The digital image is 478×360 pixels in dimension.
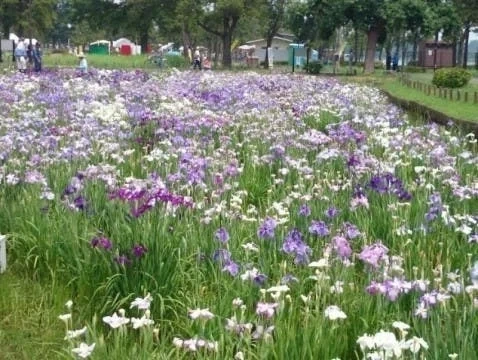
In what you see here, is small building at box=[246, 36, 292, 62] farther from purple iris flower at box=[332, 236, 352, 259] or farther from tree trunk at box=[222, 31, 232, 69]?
purple iris flower at box=[332, 236, 352, 259]

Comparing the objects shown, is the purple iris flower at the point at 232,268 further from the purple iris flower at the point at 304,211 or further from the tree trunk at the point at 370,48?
the tree trunk at the point at 370,48

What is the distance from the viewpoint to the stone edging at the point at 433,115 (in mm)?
9080

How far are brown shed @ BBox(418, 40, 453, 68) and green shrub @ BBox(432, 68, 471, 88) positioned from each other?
1173 inches

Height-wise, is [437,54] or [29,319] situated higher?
[437,54]

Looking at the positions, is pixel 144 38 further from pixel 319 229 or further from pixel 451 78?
pixel 319 229

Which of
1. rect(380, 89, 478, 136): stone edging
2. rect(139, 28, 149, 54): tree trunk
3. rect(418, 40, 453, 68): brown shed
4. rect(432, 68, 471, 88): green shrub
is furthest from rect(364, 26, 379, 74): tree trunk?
rect(139, 28, 149, 54): tree trunk

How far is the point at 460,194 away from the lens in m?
4.30

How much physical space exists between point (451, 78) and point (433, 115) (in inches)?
379

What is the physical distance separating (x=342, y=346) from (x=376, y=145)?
4117mm

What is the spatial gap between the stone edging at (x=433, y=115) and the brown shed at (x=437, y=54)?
1386 inches

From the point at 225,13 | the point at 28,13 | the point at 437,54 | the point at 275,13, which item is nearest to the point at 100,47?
the point at 28,13

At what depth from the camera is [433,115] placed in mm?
11531

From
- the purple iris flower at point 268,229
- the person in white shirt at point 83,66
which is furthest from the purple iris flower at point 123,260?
the person in white shirt at point 83,66

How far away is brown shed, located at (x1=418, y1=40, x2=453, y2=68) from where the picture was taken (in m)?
50.2
